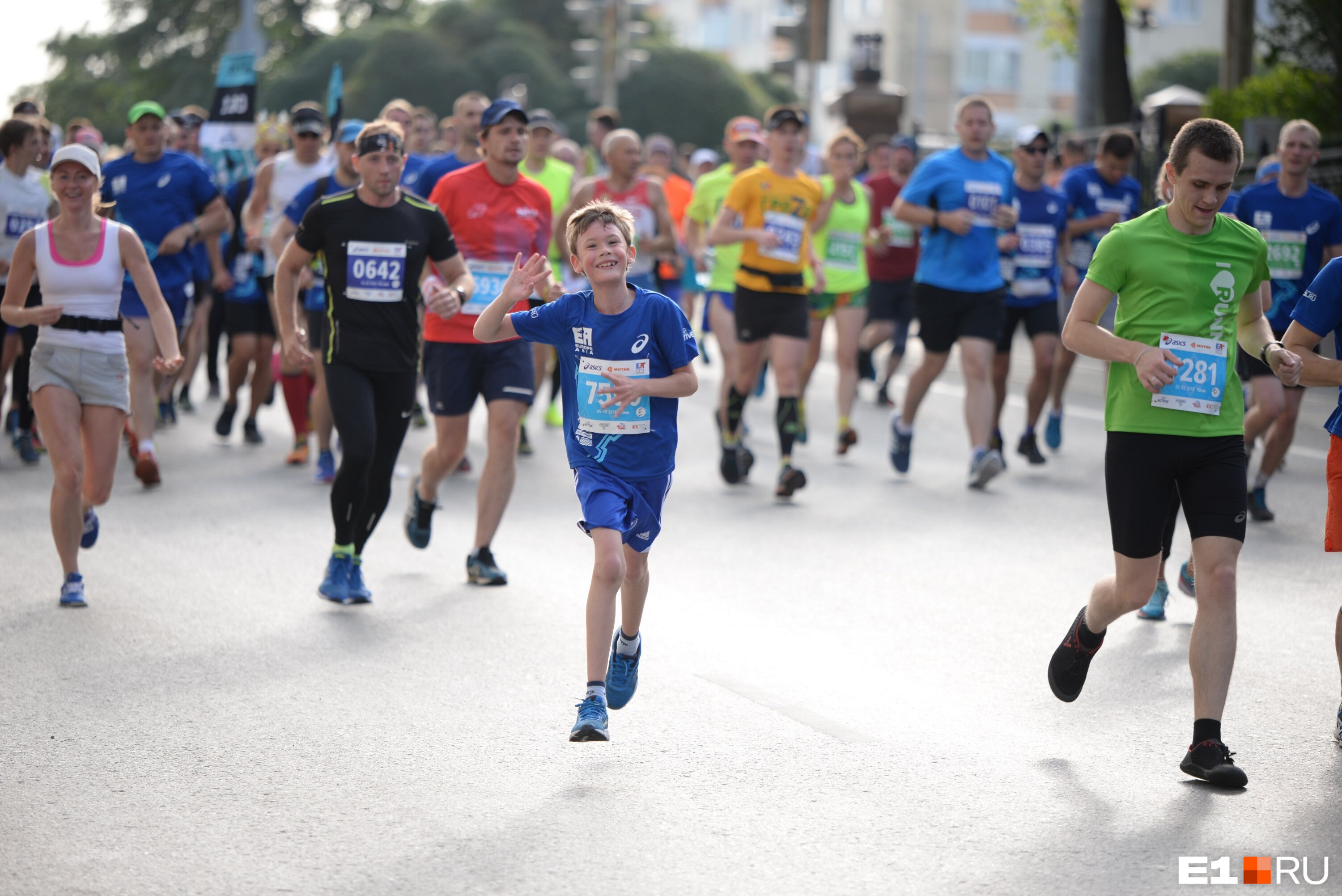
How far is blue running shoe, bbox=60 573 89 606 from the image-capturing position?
24.9 ft

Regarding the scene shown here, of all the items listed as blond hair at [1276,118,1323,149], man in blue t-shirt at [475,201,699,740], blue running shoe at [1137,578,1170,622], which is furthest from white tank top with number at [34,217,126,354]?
blond hair at [1276,118,1323,149]

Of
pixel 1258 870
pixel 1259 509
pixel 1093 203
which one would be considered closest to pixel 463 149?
pixel 1093 203

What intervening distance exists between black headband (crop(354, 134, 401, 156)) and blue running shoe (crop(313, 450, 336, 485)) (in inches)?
147

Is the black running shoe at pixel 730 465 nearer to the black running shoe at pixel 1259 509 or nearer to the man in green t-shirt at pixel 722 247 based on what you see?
the man in green t-shirt at pixel 722 247

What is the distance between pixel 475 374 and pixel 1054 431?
5.80 metres

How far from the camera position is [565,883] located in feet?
14.3

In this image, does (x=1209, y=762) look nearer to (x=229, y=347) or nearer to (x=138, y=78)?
(x=229, y=347)

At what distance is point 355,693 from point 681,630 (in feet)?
5.21

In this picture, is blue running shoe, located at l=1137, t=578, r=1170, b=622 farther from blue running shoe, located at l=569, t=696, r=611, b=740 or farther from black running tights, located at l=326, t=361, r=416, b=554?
black running tights, located at l=326, t=361, r=416, b=554

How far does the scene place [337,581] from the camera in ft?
25.2

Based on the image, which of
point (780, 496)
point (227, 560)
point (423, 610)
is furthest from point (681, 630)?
point (780, 496)

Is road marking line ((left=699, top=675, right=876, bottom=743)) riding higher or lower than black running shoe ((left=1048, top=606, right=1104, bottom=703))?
lower

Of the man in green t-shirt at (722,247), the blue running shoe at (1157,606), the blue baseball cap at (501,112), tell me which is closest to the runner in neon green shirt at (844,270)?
the man in green t-shirt at (722,247)

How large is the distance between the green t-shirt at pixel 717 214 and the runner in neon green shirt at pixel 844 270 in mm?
666
